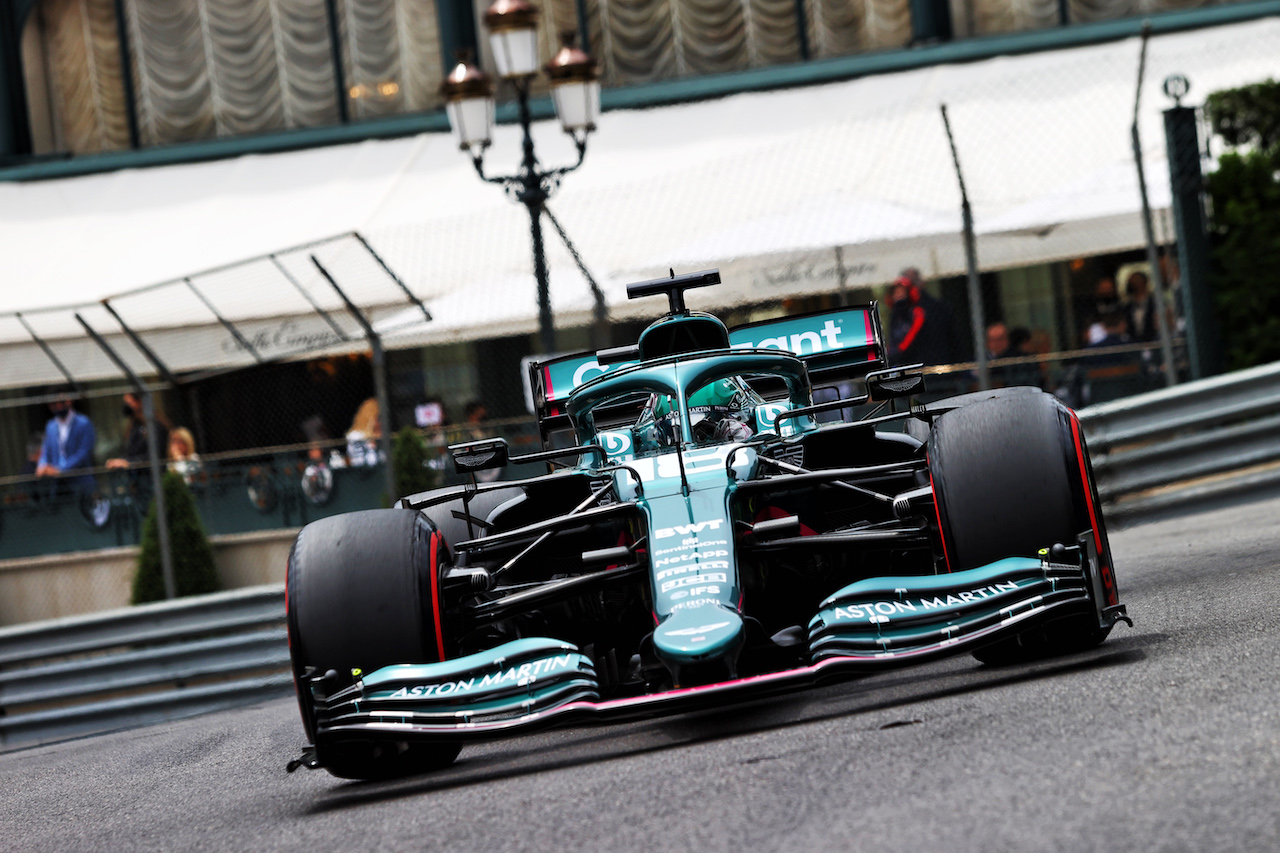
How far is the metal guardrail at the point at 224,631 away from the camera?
9727 mm

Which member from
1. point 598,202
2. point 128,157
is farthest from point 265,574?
point 128,157

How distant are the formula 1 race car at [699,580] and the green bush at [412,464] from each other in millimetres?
5521

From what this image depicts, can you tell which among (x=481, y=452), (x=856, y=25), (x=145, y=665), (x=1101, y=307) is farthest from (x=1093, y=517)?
(x=856, y=25)

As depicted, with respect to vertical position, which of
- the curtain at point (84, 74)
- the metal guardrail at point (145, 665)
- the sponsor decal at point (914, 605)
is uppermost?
the curtain at point (84, 74)

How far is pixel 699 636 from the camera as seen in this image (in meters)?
4.62

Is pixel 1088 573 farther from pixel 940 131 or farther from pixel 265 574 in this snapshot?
pixel 940 131

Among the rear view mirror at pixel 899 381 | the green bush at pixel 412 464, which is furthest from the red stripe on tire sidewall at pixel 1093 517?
the green bush at pixel 412 464

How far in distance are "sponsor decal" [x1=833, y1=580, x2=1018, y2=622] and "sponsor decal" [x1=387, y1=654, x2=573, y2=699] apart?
81cm

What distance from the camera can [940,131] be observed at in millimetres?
14281

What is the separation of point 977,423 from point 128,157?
59.0 ft

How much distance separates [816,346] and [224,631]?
14.3 ft

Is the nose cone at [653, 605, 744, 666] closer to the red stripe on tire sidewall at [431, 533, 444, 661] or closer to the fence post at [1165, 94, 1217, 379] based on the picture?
the red stripe on tire sidewall at [431, 533, 444, 661]

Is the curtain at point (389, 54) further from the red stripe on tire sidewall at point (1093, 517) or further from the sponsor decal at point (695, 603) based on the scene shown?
the sponsor decal at point (695, 603)

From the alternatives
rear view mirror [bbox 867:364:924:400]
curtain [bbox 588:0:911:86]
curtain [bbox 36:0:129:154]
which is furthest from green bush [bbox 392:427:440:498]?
curtain [bbox 36:0:129:154]
